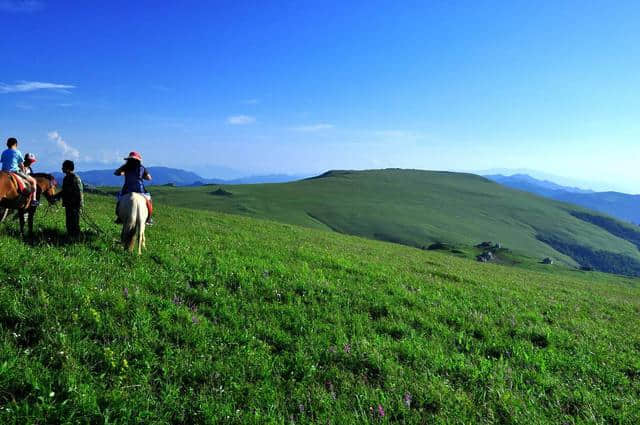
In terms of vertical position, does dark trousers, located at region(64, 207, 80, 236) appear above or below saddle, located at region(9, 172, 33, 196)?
below

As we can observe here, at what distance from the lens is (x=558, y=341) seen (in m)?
10.3

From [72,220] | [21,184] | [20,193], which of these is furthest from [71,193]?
[21,184]

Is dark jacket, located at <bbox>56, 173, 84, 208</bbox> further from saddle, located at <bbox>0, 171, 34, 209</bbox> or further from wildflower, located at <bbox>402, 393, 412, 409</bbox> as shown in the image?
wildflower, located at <bbox>402, 393, 412, 409</bbox>

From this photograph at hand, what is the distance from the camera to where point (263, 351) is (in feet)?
24.0

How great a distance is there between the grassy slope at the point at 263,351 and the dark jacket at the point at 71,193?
1.28 metres

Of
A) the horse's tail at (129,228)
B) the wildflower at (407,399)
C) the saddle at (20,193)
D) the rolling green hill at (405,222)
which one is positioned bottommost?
the rolling green hill at (405,222)

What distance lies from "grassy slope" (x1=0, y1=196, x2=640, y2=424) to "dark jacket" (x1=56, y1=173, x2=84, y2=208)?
128 cm

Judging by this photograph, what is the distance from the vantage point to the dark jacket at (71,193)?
12.5 m

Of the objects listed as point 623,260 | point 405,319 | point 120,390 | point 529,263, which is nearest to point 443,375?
point 405,319

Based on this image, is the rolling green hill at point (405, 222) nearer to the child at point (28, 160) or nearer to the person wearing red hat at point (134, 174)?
the child at point (28, 160)

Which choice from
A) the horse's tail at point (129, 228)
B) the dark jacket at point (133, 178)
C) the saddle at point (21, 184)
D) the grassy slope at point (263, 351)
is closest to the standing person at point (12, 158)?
the saddle at point (21, 184)

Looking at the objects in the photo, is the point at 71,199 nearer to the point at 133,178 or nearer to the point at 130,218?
the point at 133,178

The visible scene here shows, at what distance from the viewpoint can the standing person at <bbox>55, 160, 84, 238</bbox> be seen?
1249cm

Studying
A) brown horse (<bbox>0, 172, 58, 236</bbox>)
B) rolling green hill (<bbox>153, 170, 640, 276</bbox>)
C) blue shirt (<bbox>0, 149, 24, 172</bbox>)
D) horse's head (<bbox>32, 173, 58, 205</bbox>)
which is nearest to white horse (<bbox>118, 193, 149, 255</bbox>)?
brown horse (<bbox>0, 172, 58, 236</bbox>)
